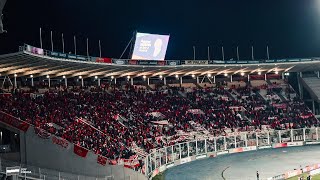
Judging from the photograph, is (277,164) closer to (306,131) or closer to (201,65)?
(306,131)

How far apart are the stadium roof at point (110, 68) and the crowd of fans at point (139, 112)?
1.89 m

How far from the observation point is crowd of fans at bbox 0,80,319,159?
35844mm

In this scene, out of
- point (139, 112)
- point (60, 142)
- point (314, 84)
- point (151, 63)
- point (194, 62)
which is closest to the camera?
point (60, 142)

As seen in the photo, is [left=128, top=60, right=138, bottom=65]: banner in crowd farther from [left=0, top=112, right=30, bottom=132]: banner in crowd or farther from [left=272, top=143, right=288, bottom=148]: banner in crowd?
[left=0, top=112, right=30, bottom=132]: banner in crowd

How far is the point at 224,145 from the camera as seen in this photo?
4375 centimetres

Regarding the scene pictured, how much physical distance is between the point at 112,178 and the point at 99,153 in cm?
566

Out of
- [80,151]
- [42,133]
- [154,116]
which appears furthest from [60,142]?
[154,116]

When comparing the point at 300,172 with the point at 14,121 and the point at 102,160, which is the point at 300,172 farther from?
the point at 14,121

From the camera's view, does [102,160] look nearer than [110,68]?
Yes

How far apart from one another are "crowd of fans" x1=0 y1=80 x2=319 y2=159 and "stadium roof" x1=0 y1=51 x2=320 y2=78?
Answer: 6.19ft

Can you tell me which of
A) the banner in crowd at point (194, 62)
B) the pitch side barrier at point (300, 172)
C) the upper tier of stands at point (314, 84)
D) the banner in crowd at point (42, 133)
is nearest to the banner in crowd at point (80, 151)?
the banner in crowd at point (42, 133)

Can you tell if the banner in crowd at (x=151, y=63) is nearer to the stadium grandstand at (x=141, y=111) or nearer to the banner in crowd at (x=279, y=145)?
the stadium grandstand at (x=141, y=111)

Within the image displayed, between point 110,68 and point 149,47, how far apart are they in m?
6.86

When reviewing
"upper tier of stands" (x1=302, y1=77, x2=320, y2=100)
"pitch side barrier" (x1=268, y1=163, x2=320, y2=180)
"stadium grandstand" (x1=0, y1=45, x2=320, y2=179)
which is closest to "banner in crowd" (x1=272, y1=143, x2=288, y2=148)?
"stadium grandstand" (x1=0, y1=45, x2=320, y2=179)
